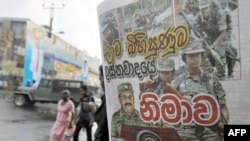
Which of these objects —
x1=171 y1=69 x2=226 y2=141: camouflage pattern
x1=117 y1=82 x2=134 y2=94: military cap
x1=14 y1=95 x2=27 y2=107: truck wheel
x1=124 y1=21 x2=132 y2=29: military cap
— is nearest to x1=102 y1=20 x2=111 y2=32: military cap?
x1=124 y1=21 x2=132 y2=29: military cap

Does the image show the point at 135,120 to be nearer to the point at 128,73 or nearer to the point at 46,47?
the point at 128,73

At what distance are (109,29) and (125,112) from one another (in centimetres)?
49

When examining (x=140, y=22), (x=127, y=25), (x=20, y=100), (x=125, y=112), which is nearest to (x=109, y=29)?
(x=127, y=25)

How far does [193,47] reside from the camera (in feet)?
5.17

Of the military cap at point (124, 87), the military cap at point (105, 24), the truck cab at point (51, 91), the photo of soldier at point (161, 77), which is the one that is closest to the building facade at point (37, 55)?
the truck cab at point (51, 91)

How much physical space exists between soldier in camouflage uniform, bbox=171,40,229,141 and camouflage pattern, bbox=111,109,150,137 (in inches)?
10.6

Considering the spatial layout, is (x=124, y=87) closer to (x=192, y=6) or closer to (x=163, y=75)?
(x=163, y=75)

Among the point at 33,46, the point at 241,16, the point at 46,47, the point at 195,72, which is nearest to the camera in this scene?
the point at 241,16

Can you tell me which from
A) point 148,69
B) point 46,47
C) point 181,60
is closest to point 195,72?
point 181,60

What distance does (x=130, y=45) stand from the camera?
187 centimetres

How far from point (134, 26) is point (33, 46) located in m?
21.5

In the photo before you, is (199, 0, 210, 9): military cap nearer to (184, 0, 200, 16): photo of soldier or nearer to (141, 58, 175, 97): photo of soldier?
(184, 0, 200, 16): photo of soldier

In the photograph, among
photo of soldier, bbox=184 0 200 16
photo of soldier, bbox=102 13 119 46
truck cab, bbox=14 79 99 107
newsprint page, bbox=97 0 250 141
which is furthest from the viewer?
truck cab, bbox=14 79 99 107

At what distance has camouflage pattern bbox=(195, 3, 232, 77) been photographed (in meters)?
1.49
